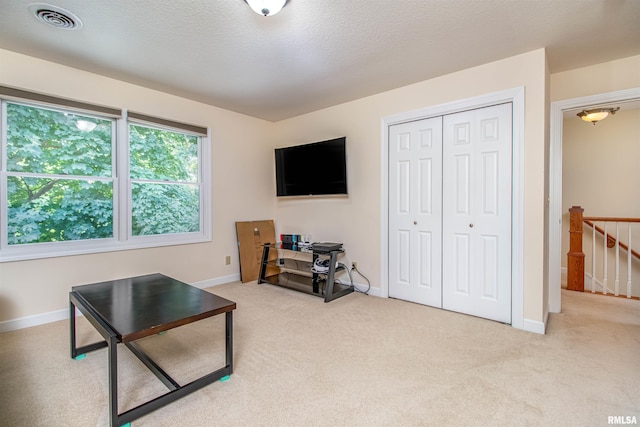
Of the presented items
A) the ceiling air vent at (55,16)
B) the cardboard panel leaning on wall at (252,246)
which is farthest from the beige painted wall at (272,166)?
the ceiling air vent at (55,16)

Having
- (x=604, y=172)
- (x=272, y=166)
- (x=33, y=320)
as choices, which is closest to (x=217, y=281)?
(x=33, y=320)

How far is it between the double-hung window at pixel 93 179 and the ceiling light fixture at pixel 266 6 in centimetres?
216

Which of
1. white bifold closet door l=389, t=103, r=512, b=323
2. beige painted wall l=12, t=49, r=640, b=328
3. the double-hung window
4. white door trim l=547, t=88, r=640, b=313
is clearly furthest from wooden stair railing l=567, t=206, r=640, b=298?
the double-hung window

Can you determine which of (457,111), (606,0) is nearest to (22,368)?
(457,111)

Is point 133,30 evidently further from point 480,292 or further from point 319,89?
point 480,292

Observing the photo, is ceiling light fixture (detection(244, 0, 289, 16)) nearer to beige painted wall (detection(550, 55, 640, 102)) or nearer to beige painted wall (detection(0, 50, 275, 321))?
beige painted wall (detection(0, 50, 275, 321))

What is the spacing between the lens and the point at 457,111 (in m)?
2.95

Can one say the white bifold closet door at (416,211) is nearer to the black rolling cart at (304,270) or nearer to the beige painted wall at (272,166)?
the beige painted wall at (272,166)

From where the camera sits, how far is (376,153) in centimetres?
356

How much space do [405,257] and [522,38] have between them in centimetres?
225

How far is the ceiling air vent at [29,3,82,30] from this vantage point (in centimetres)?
193

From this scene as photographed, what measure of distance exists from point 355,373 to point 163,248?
2718 millimetres

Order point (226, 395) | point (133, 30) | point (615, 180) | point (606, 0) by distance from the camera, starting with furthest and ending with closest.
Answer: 1. point (615, 180)
2. point (133, 30)
3. point (606, 0)
4. point (226, 395)

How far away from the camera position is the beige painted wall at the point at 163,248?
262 centimetres
